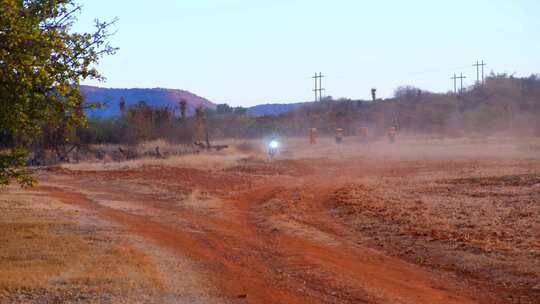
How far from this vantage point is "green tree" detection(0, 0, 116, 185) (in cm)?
1081

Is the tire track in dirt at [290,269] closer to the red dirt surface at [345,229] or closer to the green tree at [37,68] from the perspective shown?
the red dirt surface at [345,229]

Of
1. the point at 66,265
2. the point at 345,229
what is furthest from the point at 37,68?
the point at 345,229

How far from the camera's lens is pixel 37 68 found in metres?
11.2

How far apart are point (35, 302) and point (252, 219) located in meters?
9.14

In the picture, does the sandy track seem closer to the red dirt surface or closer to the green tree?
the red dirt surface

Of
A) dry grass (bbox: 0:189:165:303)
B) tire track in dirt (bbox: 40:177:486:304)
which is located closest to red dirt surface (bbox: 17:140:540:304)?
tire track in dirt (bbox: 40:177:486:304)

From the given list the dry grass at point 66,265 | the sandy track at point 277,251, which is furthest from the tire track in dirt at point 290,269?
the dry grass at point 66,265

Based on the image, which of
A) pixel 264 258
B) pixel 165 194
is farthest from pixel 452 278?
pixel 165 194

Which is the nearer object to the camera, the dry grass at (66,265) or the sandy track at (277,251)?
the dry grass at (66,265)

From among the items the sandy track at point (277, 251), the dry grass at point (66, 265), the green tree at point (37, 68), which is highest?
the green tree at point (37, 68)

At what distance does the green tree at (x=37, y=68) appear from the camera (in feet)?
35.5

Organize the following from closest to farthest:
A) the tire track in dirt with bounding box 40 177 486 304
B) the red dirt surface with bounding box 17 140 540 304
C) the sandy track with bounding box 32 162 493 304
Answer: the tire track in dirt with bounding box 40 177 486 304 < the sandy track with bounding box 32 162 493 304 < the red dirt surface with bounding box 17 140 540 304

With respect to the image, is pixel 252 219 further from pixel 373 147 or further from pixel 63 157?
pixel 373 147

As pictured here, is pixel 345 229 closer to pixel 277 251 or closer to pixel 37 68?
pixel 277 251
